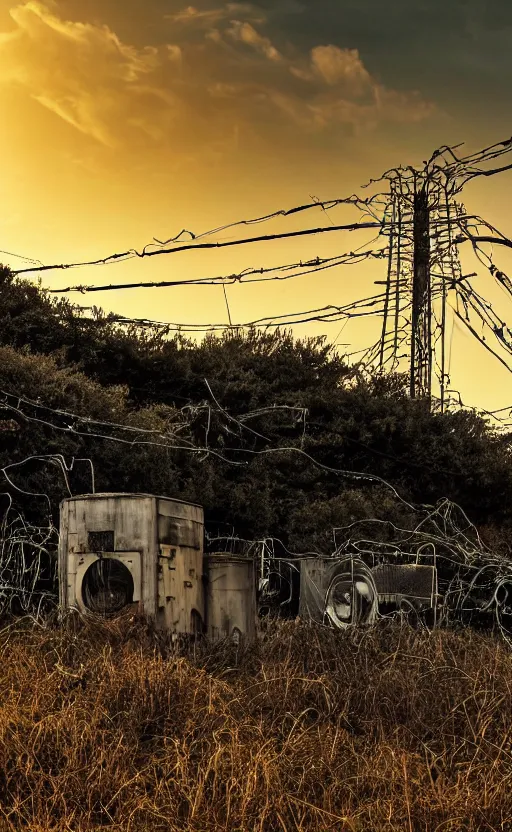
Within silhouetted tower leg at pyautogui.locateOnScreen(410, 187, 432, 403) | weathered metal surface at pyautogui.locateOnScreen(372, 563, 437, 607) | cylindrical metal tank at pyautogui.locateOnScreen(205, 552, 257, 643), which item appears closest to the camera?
cylindrical metal tank at pyautogui.locateOnScreen(205, 552, 257, 643)

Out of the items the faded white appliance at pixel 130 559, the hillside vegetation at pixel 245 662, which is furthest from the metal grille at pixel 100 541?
the hillside vegetation at pixel 245 662

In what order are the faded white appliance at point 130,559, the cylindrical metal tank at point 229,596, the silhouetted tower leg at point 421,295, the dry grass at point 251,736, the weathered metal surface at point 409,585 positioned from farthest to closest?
the silhouetted tower leg at point 421,295
the weathered metal surface at point 409,585
the cylindrical metal tank at point 229,596
the faded white appliance at point 130,559
the dry grass at point 251,736

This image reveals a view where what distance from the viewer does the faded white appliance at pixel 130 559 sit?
7836mm

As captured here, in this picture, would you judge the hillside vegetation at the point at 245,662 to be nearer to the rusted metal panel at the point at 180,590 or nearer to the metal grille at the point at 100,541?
the rusted metal panel at the point at 180,590

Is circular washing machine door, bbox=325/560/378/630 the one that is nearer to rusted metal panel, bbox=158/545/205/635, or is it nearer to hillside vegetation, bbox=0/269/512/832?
hillside vegetation, bbox=0/269/512/832

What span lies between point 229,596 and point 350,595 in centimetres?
142

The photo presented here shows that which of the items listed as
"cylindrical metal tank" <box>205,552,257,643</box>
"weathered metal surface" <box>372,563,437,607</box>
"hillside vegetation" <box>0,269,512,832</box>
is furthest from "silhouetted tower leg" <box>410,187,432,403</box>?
"cylindrical metal tank" <box>205,552,257,643</box>

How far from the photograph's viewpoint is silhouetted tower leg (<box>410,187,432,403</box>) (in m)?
15.0

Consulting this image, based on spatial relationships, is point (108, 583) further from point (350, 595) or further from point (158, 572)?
point (350, 595)

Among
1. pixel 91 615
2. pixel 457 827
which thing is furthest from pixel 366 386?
pixel 457 827

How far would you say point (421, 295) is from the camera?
14977 mm

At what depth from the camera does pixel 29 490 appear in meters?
11.1

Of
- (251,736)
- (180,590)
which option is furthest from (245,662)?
(251,736)

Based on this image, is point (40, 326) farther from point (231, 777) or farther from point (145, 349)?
point (231, 777)
